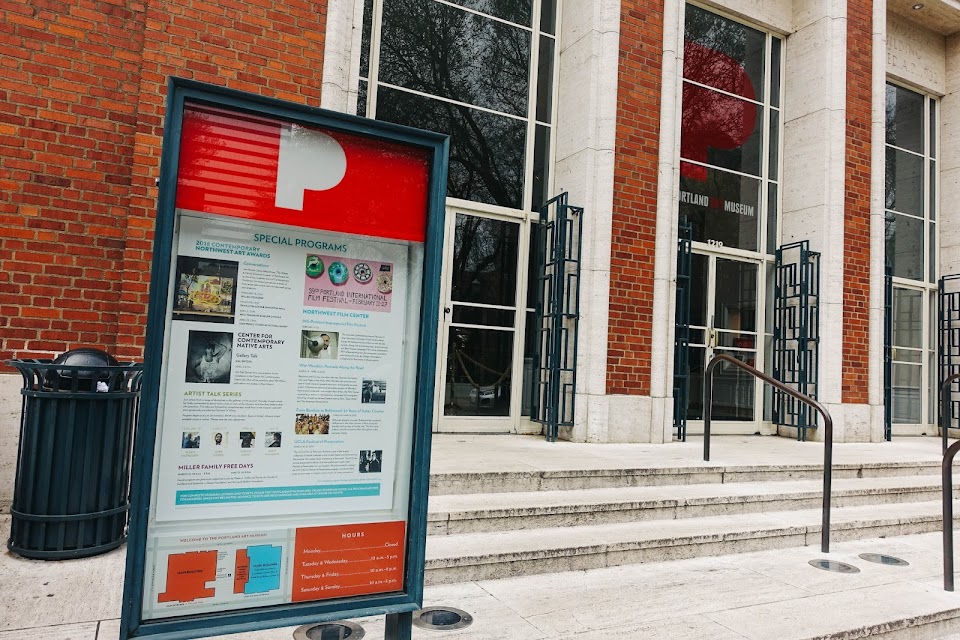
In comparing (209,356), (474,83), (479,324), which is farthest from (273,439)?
(474,83)

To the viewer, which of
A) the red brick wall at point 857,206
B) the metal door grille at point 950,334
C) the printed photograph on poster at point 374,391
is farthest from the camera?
the metal door grille at point 950,334

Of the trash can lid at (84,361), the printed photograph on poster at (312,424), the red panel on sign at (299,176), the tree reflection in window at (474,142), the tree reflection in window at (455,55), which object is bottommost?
the printed photograph on poster at (312,424)

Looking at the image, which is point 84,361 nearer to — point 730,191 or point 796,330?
point 730,191

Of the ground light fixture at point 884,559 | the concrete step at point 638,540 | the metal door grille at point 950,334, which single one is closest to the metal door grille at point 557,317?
the concrete step at point 638,540

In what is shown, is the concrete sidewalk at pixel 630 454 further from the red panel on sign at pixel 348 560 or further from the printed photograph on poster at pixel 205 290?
the printed photograph on poster at pixel 205 290

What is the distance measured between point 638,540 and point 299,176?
3.22 m

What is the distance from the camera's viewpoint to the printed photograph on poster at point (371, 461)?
2051mm

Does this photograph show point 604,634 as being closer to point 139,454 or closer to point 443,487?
point 443,487

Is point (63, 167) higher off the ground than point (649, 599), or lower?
higher

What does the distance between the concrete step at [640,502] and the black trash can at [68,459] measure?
6.07 feet

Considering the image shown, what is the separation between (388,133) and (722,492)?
167 inches

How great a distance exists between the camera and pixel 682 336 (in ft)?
23.9

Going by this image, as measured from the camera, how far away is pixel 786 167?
873 centimetres

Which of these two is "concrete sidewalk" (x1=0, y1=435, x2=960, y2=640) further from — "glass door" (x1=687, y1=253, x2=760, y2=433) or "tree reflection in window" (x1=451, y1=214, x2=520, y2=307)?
"glass door" (x1=687, y1=253, x2=760, y2=433)
